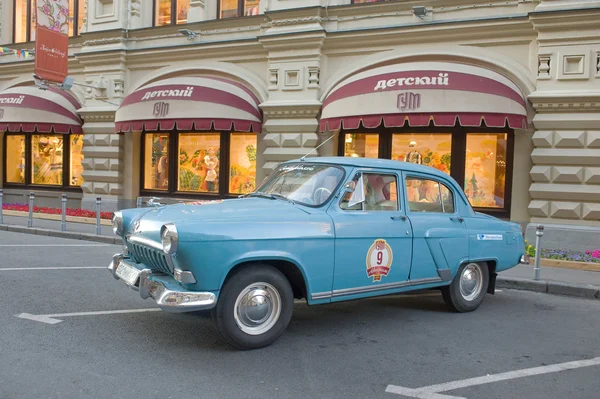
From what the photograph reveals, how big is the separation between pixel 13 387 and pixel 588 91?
11.4m

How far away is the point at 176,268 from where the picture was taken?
14.9 feet

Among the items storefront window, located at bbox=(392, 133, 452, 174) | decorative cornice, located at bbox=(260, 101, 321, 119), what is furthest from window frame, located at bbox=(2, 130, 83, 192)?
storefront window, located at bbox=(392, 133, 452, 174)

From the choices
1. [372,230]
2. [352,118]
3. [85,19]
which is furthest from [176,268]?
[85,19]

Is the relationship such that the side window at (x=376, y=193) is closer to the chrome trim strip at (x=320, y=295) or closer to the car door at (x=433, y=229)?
the car door at (x=433, y=229)

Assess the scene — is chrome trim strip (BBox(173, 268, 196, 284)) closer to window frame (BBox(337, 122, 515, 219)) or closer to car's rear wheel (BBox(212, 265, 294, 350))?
car's rear wheel (BBox(212, 265, 294, 350))

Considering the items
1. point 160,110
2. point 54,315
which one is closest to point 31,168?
point 160,110

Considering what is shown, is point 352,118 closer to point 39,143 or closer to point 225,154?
point 225,154

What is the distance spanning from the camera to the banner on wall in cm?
1557

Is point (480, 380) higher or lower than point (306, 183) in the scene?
lower

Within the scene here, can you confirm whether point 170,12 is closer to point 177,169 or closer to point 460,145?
point 177,169

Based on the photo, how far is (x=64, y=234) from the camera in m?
13.0

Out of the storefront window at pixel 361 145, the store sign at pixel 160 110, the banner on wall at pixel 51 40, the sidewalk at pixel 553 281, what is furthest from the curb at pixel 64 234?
the storefront window at pixel 361 145

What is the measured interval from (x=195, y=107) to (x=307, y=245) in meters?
10.3

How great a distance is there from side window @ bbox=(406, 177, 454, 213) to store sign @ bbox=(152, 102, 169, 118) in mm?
10070
